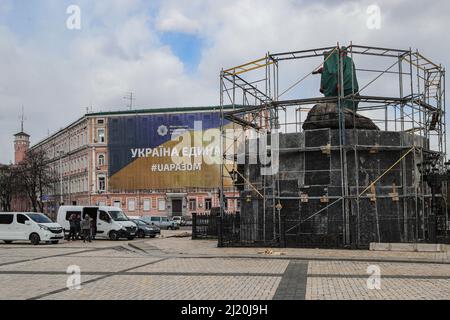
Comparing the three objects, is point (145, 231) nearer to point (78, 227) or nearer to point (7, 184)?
point (78, 227)

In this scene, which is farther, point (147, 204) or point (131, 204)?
point (131, 204)

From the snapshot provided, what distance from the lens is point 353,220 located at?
21203 mm

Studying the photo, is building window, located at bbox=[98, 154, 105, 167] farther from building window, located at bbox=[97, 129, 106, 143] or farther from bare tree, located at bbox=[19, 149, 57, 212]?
bare tree, located at bbox=[19, 149, 57, 212]

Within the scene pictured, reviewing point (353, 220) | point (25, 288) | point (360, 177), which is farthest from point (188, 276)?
point (360, 177)

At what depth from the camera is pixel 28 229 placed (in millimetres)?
28125

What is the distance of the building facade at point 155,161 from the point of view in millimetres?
74688

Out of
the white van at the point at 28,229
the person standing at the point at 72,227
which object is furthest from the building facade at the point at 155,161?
the white van at the point at 28,229

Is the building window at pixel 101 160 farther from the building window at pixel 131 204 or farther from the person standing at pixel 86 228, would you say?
the person standing at pixel 86 228

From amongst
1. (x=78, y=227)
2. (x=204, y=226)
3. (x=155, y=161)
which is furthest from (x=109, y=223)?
(x=155, y=161)

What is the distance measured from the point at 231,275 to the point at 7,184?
64.7 m

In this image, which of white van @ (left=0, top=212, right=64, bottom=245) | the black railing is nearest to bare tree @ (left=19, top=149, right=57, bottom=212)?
white van @ (left=0, top=212, right=64, bottom=245)

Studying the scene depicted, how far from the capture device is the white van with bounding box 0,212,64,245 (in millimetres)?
27938

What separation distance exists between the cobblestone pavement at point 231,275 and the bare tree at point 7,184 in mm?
53318
